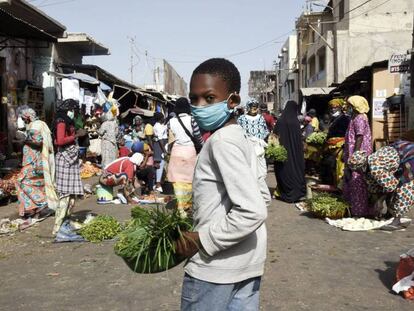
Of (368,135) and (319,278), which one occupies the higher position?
(368,135)

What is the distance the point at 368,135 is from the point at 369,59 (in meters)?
24.0

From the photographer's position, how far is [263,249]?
7.23ft

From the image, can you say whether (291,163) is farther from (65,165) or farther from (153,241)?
(153,241)

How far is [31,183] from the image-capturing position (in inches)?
310

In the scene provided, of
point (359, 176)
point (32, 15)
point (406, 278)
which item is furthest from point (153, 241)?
point (32, 15)

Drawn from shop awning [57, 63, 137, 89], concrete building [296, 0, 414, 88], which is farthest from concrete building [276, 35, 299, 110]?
shop awning [57, 63, 137, 89]

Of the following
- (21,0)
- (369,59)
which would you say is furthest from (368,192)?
(369,59)

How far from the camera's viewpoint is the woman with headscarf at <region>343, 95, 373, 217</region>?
7629 millimetres

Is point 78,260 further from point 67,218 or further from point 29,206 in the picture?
point 29,206

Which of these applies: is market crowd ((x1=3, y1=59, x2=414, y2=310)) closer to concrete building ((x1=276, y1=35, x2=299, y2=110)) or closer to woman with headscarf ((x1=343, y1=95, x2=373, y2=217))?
A: woman with headscarf ((x1=343, y1=95, x2=373, y2=217))

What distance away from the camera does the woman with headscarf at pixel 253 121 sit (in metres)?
9.99

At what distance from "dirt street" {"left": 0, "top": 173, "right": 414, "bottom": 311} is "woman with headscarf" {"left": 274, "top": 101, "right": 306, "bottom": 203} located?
8.76 ft

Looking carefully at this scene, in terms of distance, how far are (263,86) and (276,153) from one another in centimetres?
8675

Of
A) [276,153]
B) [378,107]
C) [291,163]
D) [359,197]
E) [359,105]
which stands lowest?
[359,197]
